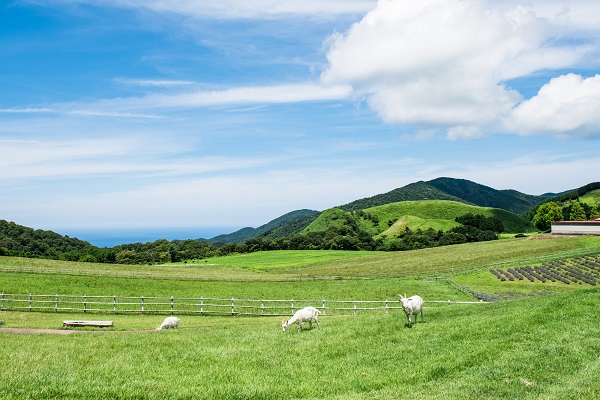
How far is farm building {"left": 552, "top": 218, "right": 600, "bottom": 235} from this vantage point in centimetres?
8749

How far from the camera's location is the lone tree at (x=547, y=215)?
135 meters

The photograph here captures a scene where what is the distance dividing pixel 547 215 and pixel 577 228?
50700 millimetres

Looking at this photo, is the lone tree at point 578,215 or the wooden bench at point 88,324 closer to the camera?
the wooden bench at point 88,324

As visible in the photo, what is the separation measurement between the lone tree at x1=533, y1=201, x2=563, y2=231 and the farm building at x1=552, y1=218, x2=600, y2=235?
141 feet

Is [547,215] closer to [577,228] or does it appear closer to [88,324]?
[577,228]

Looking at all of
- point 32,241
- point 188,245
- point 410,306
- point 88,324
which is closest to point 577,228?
point 410,306

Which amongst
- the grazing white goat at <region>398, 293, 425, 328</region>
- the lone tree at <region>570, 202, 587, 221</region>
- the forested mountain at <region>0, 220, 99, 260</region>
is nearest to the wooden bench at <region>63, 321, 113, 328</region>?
the grazing white goat at <region>398, 293, 425, 328</region>

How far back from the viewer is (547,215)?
13750 centimetres

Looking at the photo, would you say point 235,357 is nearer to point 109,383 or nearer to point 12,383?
point 109,383

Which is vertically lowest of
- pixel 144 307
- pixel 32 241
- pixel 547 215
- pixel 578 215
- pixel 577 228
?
pixel 144 307

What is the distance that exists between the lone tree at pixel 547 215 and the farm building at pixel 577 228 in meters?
43.1

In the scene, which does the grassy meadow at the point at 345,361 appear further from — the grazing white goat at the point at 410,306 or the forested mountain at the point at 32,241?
the forested mountain at the point at 32,241

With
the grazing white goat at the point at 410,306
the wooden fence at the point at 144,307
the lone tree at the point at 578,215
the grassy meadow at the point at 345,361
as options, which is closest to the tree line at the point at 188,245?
the lone tree at the point at 578,215

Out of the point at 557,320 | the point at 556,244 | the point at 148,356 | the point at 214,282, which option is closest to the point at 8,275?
the point at 214,282
